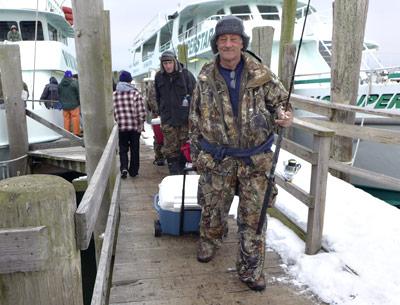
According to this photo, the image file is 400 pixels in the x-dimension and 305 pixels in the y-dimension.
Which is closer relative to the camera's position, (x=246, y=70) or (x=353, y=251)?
(x=246, y=70)

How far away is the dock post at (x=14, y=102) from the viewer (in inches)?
279

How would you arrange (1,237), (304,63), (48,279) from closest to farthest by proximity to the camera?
(1,237), (48,279), (304,63)

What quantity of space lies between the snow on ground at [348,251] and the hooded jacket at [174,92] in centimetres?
175

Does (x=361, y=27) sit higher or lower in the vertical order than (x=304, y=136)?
higher

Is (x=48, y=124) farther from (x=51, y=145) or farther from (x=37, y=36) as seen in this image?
(x=37, y=36)

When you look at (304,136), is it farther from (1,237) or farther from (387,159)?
(1,237)

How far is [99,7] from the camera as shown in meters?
3.75

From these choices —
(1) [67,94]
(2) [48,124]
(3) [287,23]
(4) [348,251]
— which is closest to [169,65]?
(2) [48,124]

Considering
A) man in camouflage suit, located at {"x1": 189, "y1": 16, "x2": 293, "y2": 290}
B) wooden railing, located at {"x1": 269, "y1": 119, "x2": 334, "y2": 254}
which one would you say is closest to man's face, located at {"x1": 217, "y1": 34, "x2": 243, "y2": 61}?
man in camouflage suit, located at {"x1": 189, "y1": 16, "x2": 293, "y2": 290}

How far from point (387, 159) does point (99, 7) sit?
6.15 metres

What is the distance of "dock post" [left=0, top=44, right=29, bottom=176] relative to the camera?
23.2 feet

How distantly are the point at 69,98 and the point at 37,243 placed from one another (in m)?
9.45

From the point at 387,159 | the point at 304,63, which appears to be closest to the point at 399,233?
the point at 387,159

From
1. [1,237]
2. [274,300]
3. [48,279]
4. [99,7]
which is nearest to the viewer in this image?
[1,237]
